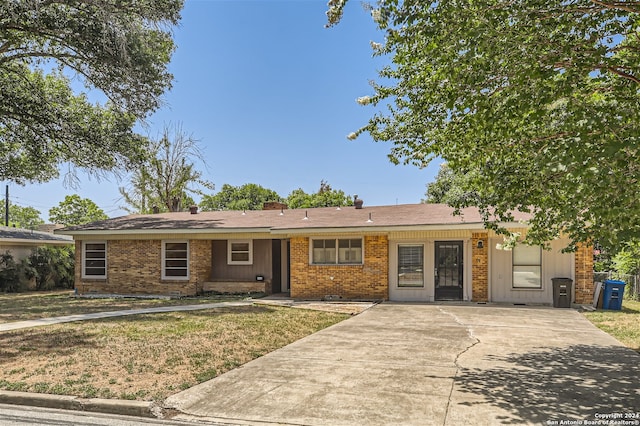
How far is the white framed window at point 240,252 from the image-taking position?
64.5 feet

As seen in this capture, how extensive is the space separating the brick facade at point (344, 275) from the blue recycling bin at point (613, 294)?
6.68 metres

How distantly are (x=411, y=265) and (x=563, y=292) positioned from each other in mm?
4691

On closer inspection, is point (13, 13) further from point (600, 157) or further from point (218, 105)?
point (600, 157)

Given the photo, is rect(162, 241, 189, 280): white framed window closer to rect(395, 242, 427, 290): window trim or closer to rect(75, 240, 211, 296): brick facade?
rect(75, 240, 211, 296): brick facade

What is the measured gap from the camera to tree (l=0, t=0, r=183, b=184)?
49.8ft

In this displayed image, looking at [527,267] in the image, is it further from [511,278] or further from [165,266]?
[165,266]

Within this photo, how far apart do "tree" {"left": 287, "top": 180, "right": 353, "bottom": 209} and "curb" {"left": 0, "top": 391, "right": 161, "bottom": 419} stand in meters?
41.7

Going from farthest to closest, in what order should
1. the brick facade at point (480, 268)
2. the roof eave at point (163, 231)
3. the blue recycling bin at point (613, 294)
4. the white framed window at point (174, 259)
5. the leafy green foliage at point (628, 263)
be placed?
the white framed window at point (174, 259)
the roof eave at point (163, 231)
the leafy green foliage at point (628, 263)
the brick facade at point (480, 268)
the blue recycling bin at point (613, 294)

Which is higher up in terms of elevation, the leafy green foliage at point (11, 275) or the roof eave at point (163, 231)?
the roof eave at point (163, 231)

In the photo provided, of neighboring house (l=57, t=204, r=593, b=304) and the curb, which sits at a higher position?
neighboring house (l=57, t=204, r=593, b=304)

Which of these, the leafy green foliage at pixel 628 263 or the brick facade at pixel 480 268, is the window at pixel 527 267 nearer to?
the brick facade at pixel 480 268

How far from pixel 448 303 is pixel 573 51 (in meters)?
11.0

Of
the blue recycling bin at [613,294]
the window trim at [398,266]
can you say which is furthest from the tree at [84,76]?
the blue recycling bin at [613,294]

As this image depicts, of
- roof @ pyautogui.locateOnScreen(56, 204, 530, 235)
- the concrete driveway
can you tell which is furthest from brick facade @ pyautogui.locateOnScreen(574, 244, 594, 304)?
the concrete driveway
